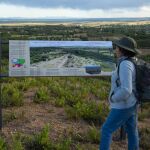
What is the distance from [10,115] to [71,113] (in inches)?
44.9

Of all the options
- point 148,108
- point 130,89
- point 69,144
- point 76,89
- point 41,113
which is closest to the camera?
point 130,89

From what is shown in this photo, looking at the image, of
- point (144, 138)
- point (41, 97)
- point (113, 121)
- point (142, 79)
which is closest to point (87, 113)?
point (144, 138)

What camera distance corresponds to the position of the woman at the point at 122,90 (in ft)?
20.0

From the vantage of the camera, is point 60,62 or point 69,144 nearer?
point 69,144

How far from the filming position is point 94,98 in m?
11.8

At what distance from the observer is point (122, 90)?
608 cm

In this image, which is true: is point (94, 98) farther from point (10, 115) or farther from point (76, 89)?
point (10, 115)

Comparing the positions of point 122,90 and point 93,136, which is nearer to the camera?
point 122,90

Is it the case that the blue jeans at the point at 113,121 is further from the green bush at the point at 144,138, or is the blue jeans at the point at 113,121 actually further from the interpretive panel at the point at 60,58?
the interpretive panel at the point at 60,58

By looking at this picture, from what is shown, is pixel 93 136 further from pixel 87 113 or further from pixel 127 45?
pixel 127 45

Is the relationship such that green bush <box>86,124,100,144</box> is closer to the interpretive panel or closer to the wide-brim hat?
the interpretive panel

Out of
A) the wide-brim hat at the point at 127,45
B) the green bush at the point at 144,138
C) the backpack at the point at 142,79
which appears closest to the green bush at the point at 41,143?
the green bush at the point at 144,138

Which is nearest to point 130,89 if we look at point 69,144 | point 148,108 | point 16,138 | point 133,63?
point 133,63

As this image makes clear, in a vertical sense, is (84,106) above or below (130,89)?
below
